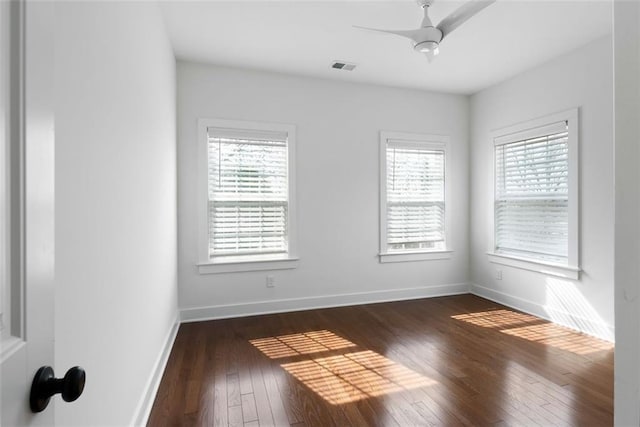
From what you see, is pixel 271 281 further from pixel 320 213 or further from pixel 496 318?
pixel 496 318

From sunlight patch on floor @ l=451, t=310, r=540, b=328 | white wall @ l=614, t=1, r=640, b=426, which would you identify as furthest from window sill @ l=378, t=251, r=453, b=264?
white wall @ l=614, t=1, r=640, b=426

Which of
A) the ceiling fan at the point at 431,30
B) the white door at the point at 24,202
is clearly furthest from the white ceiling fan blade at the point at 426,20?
the white door at the point at 24,202

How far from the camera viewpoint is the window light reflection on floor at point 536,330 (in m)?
2.87

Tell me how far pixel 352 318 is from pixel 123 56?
305 cm

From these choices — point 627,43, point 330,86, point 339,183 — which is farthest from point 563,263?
point 627,43

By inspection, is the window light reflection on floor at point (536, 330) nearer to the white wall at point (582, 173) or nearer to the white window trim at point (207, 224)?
the white wall at point (582, 173)

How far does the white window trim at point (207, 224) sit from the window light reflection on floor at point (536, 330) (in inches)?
79.5

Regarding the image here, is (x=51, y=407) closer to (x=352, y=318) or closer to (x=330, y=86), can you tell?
(x=352, y=318)

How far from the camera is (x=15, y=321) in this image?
0.49m

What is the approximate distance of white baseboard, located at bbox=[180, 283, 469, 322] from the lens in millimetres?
3547

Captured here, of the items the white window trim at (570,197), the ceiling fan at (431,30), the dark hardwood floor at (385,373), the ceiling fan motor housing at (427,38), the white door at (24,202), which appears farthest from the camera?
the white window trim at (570,197)

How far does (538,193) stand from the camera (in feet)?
12.0

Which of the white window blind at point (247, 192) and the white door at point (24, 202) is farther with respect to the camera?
the white window blind at point (247, 192)

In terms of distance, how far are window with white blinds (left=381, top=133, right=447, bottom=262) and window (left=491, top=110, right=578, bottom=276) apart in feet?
2.24
